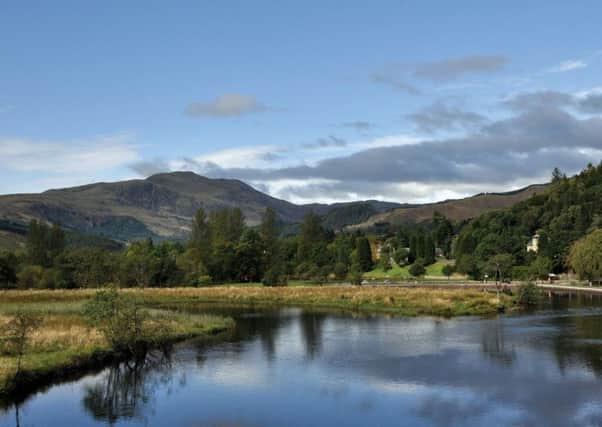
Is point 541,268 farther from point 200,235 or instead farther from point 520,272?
point 200,235

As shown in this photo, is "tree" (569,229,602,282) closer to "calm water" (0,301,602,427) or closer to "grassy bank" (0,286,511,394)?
"grassy bank" (0,286,511,394)

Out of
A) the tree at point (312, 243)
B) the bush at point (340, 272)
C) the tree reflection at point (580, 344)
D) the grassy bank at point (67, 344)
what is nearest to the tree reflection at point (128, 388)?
the grassy bank at point (67, 344)

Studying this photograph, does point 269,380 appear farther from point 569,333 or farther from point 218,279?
point 218,279

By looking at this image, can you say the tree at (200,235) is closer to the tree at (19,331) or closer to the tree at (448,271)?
the tree at (448,271)

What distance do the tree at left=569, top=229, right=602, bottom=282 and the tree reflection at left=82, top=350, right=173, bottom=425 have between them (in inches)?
3384

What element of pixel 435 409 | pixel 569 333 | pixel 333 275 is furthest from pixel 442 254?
pixel 435 409

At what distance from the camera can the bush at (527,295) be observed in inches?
3098

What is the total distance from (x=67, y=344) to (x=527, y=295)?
56.4 meters

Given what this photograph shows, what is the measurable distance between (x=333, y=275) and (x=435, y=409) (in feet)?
391

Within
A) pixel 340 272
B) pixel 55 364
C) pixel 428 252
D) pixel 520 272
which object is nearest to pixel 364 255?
pixel 428 252

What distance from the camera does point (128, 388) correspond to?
34031 mm

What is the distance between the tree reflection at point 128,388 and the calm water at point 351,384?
6 centimetres

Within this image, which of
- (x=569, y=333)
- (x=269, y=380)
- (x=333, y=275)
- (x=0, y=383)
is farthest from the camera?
(x=333, y=275)

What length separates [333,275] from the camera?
483 ft
